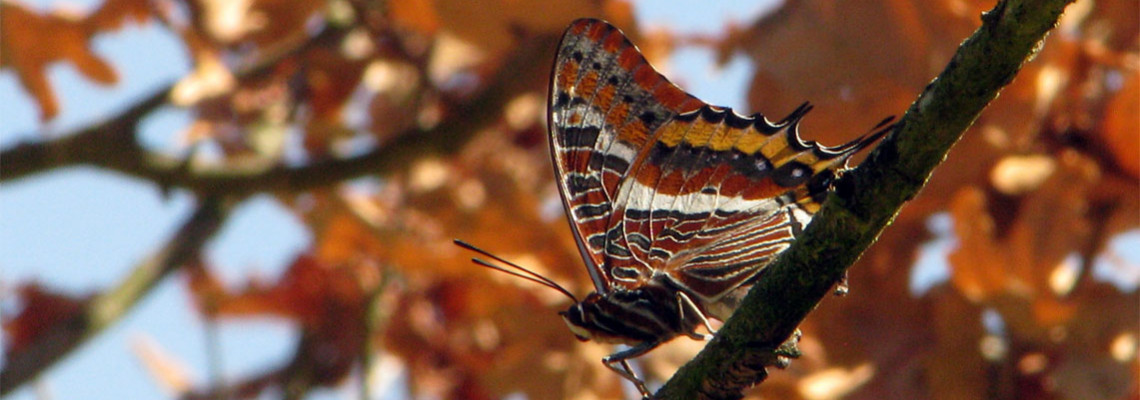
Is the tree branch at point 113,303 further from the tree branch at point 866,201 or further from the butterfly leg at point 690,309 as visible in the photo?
the tree branch at point 866,201

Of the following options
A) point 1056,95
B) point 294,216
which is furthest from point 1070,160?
point 294,216

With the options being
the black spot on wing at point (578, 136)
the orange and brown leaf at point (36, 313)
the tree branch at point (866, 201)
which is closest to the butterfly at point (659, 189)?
the black spot on wing at point (578, 136)

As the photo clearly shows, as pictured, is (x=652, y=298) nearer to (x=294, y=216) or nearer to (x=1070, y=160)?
(x=1070, y=160)

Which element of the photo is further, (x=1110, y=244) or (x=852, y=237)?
(x=1110, y=244)

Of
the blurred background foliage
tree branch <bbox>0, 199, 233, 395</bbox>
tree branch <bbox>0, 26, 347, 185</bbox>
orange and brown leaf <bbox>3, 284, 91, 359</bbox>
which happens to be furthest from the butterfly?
orange and brown leaf <bbox>3, 284, 91, 359</bbox>

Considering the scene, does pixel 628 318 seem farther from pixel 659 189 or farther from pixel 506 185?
pixel 506 185

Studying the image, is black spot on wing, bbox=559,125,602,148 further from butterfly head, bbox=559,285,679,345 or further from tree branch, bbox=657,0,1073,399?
tree branch, bbox=657,0,1073,399

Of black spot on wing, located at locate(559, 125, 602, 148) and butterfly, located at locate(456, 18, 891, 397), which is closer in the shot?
butterfly, located at locate(456, 18, 891, 397)
